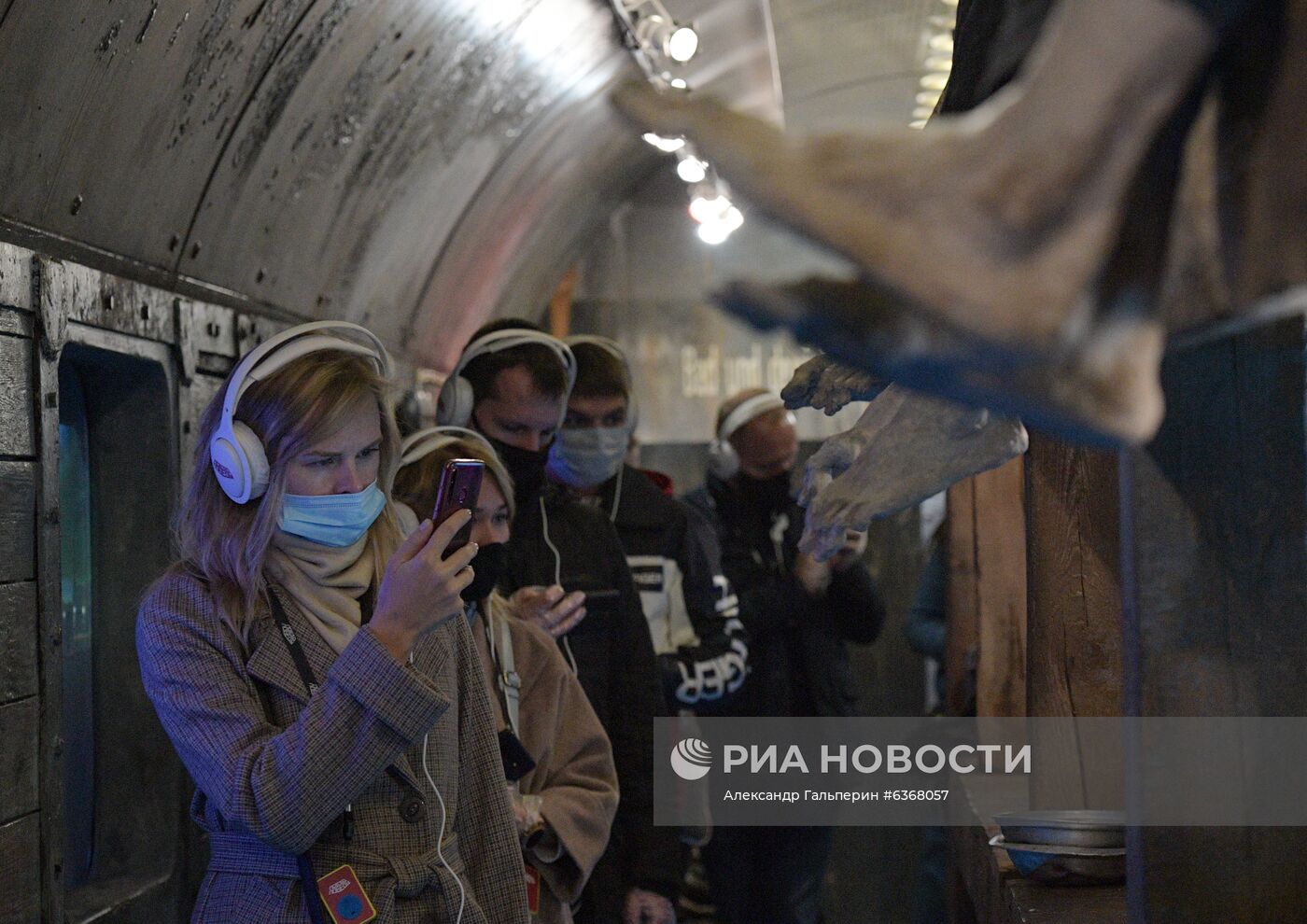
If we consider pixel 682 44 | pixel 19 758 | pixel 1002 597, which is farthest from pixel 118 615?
pixel 682 44

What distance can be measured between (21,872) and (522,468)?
146 cm

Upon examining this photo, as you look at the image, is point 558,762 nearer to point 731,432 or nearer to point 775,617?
point 775,617

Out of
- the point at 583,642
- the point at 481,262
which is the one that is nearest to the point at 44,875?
the point at 583,642

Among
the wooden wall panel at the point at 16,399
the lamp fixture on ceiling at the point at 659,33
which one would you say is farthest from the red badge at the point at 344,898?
the lamp fixture on ceiling at the point at 659,33

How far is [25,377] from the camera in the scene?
3133mm

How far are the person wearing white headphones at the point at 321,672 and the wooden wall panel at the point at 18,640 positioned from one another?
677 millimetres

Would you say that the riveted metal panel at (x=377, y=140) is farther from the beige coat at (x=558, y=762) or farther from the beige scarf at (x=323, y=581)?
the beige scarf at (x=323, y=581)

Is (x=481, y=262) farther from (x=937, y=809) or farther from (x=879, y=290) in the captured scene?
(x=879, y=290)

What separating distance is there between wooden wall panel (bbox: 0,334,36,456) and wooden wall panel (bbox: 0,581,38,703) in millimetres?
297

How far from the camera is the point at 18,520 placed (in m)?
3.08

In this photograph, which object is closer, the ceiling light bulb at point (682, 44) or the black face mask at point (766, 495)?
the black face mask at point (766, 495)

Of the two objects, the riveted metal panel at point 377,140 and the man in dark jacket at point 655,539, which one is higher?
the riveted metal panel at point 377,140

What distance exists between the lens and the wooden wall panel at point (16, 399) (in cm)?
303

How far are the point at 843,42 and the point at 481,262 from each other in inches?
89.6
